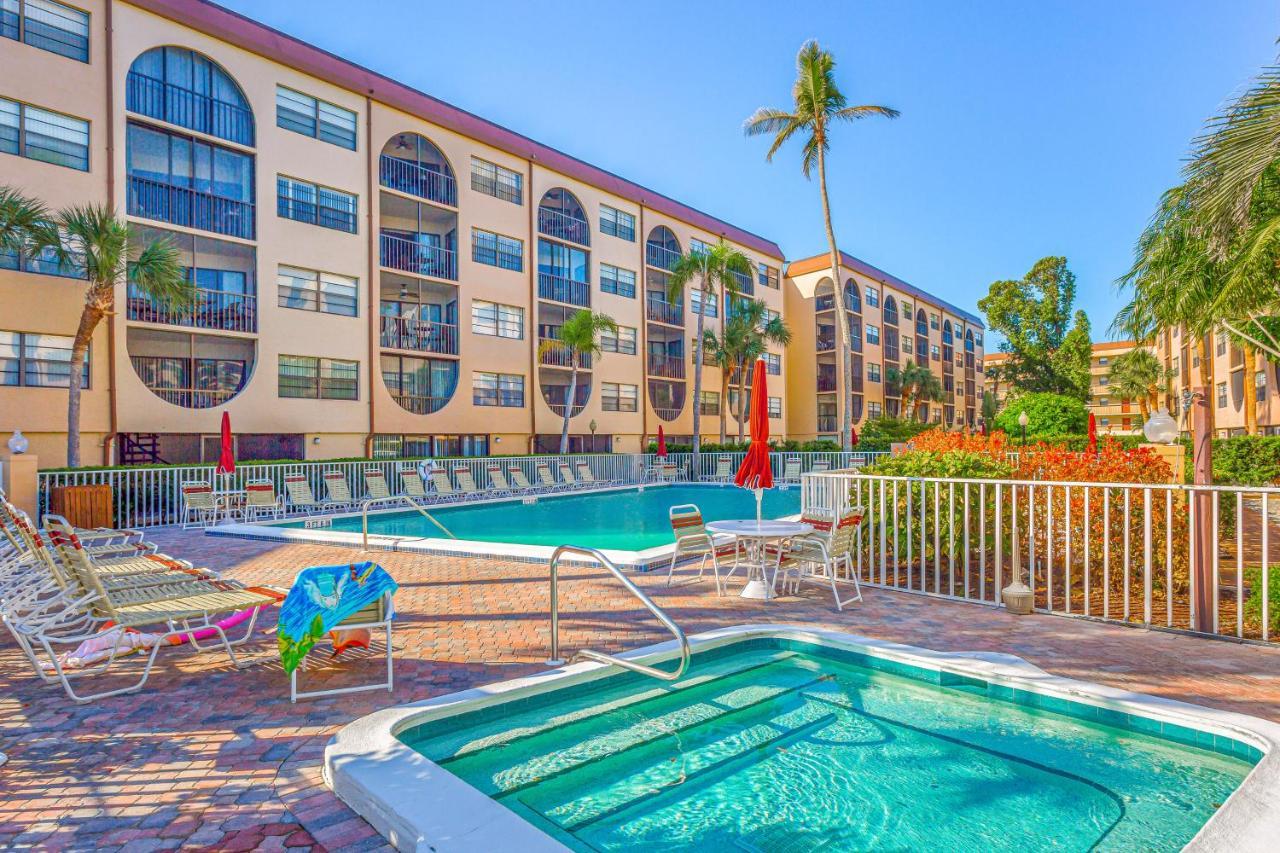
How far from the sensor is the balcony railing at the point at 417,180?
71.8 ft

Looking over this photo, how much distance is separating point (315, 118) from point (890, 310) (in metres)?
39.3

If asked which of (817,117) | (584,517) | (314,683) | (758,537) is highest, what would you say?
(817,117)

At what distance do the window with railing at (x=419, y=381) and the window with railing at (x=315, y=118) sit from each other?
21.8ft

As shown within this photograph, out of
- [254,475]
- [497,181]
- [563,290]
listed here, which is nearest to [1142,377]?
[563,290]

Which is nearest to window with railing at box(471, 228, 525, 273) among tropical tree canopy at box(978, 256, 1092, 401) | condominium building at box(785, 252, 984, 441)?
condominium building at box(785, 252, 984, 441)

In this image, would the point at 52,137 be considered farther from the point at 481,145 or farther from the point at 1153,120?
the point at 1153,120

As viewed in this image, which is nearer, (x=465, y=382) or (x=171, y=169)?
(x=171, y=169)

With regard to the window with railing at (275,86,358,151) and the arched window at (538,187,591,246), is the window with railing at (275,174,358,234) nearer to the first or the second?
the window with railing at (275,86,358,151)

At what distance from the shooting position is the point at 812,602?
696 cm

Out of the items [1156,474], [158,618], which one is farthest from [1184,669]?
[158,618]

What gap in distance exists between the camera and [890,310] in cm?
4784

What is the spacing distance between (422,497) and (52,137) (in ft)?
38.3

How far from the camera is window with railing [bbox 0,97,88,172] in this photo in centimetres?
1458

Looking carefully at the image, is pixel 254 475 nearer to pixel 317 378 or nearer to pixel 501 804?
pixel 317 378
